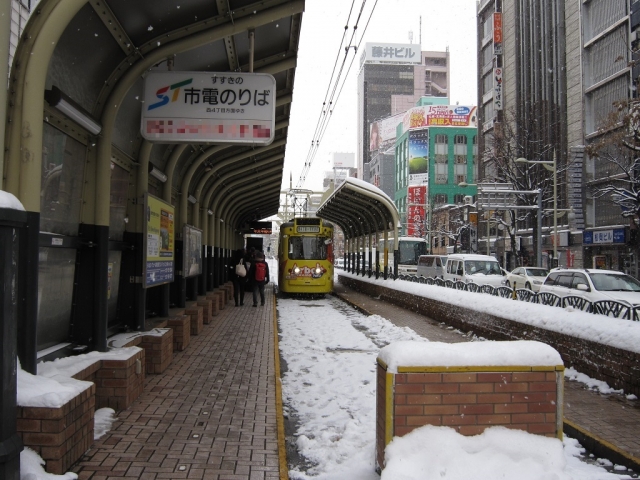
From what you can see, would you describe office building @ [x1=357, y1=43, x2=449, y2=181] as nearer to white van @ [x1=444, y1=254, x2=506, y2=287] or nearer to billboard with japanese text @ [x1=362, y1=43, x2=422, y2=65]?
billboard with japanese text @ [x1=362, y1=43, x2=422, y2=65]

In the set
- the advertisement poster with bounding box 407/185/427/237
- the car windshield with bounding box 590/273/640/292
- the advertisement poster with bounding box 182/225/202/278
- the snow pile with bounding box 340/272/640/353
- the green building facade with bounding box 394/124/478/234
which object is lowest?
the snow pile with bounding box 340/272/640/353

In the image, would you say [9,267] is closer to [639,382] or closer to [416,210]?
[639,382]

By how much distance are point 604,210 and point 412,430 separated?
37615 mm

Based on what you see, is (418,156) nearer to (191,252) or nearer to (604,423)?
(191,252)

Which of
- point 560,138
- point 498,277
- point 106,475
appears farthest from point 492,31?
point 106,475

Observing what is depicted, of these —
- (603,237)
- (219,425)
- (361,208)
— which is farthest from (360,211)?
(219,425)

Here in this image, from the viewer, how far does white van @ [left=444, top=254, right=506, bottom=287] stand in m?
23.3

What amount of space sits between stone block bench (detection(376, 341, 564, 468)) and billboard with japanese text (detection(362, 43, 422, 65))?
519ft

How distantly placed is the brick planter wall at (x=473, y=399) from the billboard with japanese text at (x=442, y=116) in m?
89.4

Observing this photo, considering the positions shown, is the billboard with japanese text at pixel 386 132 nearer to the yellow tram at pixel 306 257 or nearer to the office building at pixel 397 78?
the office building at pixel 397 78

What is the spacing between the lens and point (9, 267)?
3291mm

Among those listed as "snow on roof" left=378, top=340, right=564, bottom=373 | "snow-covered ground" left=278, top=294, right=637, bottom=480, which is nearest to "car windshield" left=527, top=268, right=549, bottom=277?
"snow-covered ground" left=278, top=294, right=637, bottom=480

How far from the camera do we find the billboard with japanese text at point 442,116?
3547 inches

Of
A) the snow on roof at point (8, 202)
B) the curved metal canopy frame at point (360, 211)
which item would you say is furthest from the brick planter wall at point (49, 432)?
the curved metal canopy frame at point (360, 211)
